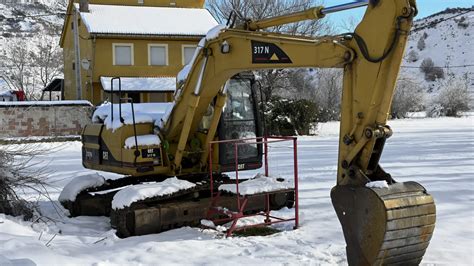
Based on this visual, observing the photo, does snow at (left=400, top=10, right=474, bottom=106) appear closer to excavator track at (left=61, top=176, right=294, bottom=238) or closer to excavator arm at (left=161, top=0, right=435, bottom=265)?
excavator track at (left=61, top=176, right=294, bottom=238)

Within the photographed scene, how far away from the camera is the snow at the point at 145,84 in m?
33.2

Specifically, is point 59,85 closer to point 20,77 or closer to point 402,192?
point 20,77

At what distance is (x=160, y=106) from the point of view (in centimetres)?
1037

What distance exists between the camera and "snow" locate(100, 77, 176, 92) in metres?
33.2

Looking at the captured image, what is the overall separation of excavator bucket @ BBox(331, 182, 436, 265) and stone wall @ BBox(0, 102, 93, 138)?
22971mm

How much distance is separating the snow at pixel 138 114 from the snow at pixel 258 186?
180 cm

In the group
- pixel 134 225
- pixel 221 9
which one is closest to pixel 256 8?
pixel 221 9

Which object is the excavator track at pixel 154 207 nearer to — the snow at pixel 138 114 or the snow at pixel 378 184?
the snow at pixel 138 114

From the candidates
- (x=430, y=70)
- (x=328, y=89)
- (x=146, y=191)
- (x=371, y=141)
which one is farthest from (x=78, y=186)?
(x=430, y=70)

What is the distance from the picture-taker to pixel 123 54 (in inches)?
1383

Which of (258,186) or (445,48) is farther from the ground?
(445,48)

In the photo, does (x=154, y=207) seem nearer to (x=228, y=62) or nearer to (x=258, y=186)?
(x=258, y=186)

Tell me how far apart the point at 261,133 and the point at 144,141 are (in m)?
2.07

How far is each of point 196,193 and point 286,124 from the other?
19.1 meters
